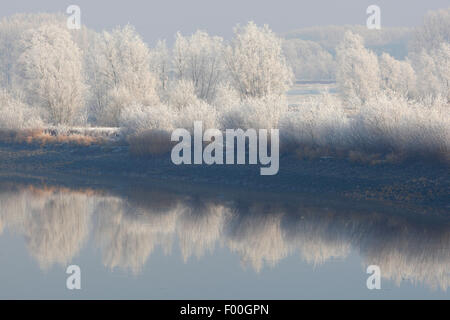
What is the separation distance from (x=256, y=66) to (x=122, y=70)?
9117 mm

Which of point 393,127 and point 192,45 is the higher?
point 192,45

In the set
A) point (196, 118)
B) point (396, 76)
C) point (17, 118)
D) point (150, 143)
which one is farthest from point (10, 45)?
point (150, 143)

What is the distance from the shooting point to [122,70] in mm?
47125

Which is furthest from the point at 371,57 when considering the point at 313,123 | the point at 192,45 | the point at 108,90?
the point at 313,123

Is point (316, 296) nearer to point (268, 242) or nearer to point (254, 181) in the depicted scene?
point (268, 242)

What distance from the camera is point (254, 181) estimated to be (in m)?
25.6

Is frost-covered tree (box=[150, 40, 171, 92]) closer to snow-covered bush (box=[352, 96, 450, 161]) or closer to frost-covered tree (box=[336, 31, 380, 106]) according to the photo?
frost-covered tree (box=[336, 31, 380, 106])

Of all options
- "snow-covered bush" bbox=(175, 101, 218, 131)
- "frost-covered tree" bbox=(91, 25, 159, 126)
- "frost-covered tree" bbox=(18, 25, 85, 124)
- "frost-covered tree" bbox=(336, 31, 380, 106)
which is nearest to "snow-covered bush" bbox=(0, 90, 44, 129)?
"frost-covered tree" bbox=(18, 25, 85, 124)

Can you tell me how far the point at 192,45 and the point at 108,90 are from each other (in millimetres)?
6963

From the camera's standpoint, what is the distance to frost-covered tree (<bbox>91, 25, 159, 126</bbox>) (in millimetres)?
44844

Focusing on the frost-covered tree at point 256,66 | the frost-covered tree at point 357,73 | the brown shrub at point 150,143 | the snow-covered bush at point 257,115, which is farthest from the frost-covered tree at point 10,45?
the snow-covered bush at point 257,115

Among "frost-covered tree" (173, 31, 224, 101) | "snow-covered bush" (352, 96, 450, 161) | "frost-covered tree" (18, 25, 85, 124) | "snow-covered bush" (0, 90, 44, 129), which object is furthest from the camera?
"frost-covered tree" (173, 31, 224, 101)

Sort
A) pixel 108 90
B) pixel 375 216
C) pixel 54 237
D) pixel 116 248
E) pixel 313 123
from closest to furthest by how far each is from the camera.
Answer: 1. pixel 116 248
2. pixel 54 237
3. pixel 375 216
4. pixel 313 123
5. pixel 108 90

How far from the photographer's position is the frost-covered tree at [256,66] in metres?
44.0
